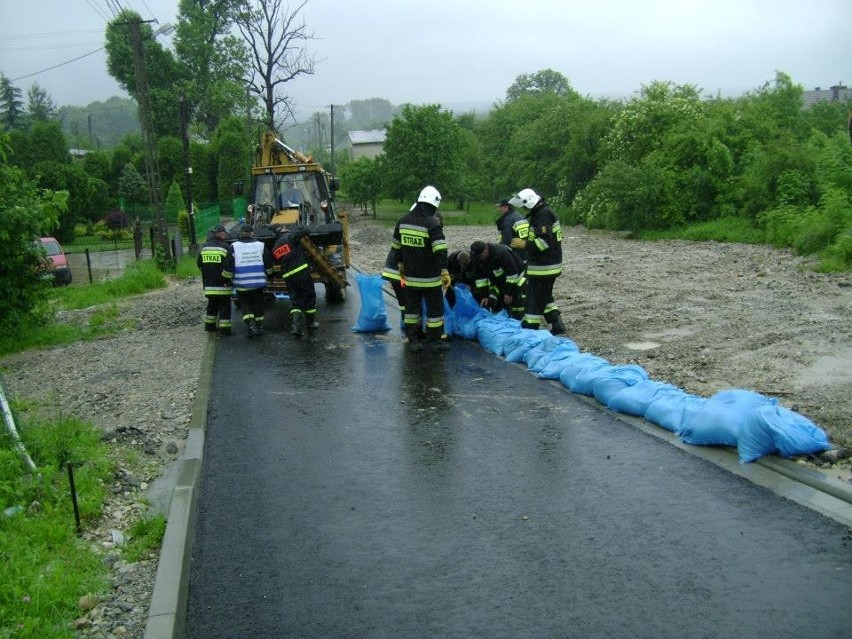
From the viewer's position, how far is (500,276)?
37.9 feet

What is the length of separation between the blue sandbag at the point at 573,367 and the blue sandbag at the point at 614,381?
1.42 feet

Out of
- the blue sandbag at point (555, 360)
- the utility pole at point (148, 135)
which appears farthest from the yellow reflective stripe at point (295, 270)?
the utility pole at point (148, 135)

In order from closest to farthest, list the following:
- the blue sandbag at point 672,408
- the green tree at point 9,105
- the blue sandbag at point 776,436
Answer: the blue sandbag at point 776,436
the blue sandbag at point 672,408
the green tree at point 9,105

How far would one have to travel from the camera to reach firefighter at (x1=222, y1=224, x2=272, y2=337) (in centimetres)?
1254

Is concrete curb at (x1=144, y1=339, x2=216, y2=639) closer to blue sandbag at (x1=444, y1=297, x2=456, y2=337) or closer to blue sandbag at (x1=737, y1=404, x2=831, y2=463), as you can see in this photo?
blue sandbag at (x1=737, y1=404, x2=831, y2=463)

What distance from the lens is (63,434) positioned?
7199 mm

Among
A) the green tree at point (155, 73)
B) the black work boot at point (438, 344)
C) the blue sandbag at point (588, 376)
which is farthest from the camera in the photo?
the green tree at point (155, 73)

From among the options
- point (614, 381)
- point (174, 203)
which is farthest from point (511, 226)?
point (174, 203)

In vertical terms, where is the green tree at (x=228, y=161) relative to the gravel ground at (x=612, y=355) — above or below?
above

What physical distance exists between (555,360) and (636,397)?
1.70 m

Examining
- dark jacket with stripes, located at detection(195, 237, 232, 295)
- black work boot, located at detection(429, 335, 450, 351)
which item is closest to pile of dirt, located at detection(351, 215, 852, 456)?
black work boot, located at detection(429, 335, 450, 351)

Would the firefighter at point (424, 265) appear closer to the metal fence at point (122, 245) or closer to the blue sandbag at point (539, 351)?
the blue sandbag at point (539, 351)

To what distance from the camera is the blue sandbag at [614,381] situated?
8.02 metres

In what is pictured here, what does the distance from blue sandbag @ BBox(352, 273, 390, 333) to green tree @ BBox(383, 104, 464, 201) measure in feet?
114
